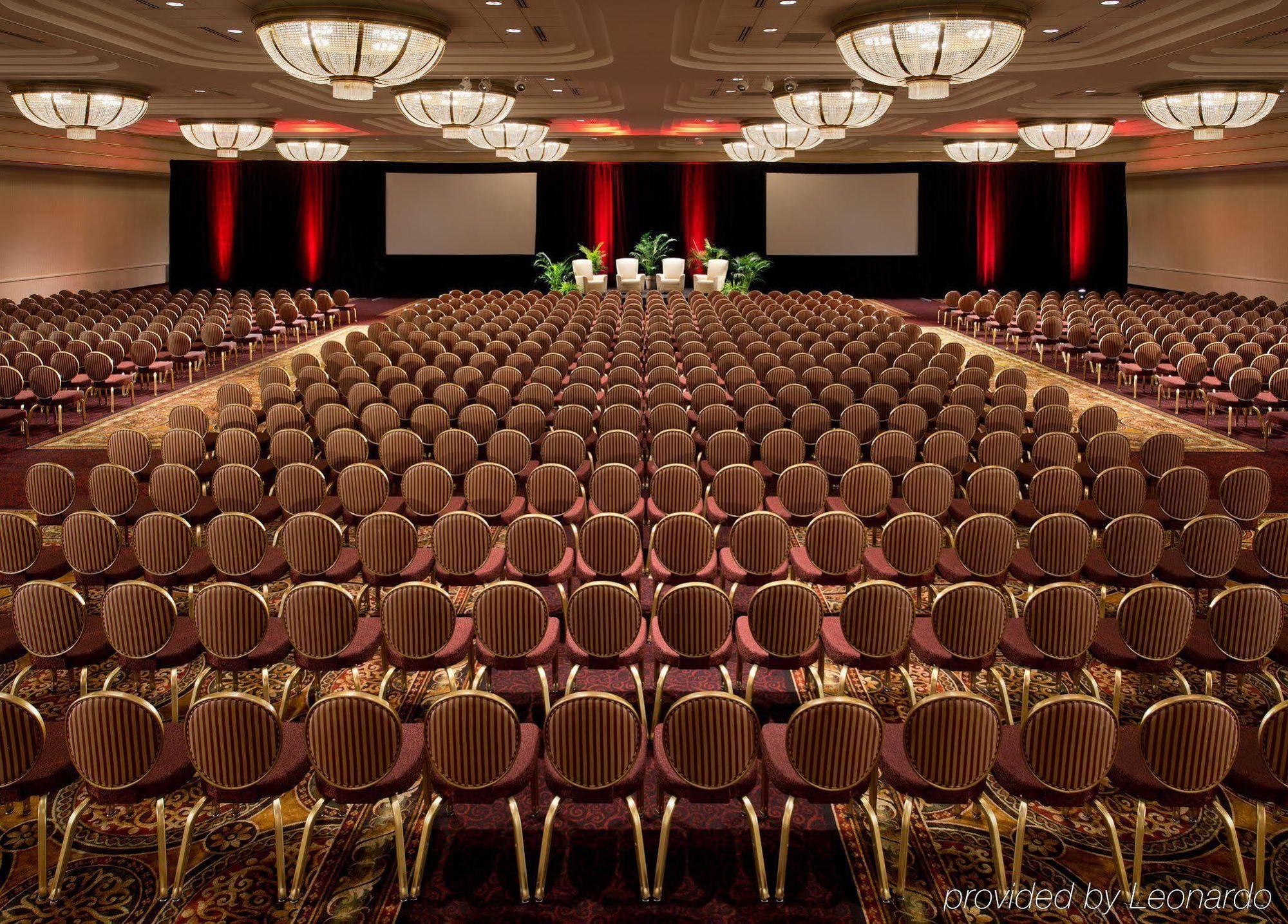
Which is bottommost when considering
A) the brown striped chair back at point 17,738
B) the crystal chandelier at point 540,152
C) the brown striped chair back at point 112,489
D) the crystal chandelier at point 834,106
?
the brown striped chair back at point 17,738

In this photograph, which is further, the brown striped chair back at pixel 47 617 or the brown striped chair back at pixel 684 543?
the brown striped chair back at pixel 684 543

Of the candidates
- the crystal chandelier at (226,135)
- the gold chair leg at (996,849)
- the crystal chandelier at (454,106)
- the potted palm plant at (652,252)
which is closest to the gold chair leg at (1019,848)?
the gold chair leg at (996,849)

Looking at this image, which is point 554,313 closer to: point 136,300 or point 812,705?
point 136,300

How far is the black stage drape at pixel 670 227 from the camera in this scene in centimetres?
2700

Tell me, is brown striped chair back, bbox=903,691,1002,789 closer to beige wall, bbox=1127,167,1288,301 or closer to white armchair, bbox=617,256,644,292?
beige wall, bbox=1127,167,1288,301

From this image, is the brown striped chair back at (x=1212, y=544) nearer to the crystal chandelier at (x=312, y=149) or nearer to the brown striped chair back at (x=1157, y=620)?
the brown striped chair back at (x=1157, y=620)

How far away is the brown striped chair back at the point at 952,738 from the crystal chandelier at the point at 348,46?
20.0 ft

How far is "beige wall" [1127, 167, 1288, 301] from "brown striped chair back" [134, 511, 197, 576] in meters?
20.3

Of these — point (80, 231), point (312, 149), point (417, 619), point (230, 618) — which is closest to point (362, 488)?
point (230, 618)

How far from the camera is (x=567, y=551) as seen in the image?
6.55 metres

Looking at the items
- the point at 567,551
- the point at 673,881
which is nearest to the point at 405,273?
the point at 567,551

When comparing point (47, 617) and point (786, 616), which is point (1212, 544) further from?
point (47, 617)

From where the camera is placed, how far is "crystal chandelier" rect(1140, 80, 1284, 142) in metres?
10.9

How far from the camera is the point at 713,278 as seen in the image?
25156mm
